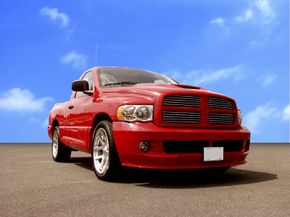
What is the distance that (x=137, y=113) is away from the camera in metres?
Answer: 4.97

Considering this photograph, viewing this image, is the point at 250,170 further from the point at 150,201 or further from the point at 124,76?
the point at 150,201

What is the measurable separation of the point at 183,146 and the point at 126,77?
1937 mm

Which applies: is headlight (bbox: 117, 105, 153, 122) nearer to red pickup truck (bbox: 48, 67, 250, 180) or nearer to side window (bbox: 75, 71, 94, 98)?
red pickup truck (bbox: 48, 67, 250, 180)

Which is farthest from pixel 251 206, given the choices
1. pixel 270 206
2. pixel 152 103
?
pixel 152 103

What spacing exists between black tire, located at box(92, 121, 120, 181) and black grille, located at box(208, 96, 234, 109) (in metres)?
1.37

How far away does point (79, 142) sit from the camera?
6.54m

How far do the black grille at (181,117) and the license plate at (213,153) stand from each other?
38 cm

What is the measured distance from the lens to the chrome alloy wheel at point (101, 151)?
17.5 feet

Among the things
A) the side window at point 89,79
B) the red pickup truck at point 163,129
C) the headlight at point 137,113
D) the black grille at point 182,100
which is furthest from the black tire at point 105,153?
the side window at point 89,79

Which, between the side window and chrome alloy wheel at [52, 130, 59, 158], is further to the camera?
chrome alloy wheel at [52, 130, 59, 158]

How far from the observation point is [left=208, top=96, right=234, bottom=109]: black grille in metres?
5.30

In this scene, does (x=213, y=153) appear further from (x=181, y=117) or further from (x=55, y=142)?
(x=55, y=142)

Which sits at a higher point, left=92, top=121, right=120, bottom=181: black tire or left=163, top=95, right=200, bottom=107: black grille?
left=163, top=95, right=200, bottom=107: black grille

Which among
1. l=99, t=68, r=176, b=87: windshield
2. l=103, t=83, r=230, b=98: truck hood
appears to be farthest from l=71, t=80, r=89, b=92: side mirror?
l=103, t=83, r=230, b=98: truck hood
